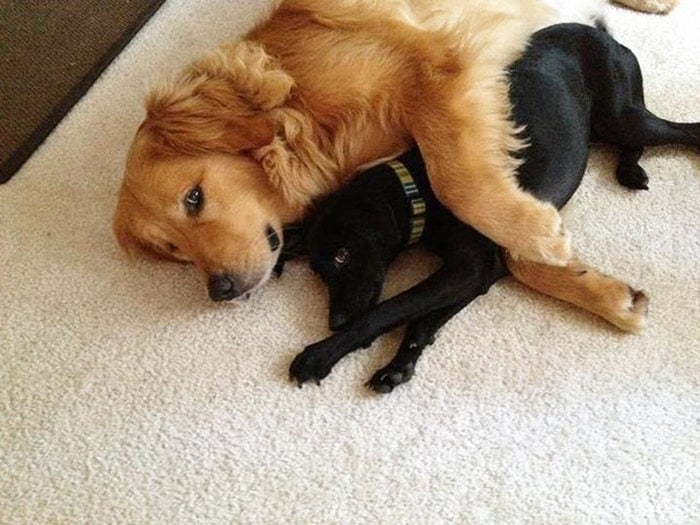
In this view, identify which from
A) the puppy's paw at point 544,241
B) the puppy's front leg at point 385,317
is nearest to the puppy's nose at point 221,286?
the puppy's front leg at point 385,317

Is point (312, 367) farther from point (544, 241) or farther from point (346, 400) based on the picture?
point (544, 241)

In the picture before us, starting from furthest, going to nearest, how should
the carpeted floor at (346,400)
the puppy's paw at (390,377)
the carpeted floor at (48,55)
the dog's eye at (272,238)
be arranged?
1. the carpeted floor at (48,55)
2. the dog's eye at (272,238)
3. the puppy's paw at (390,377)
4. the carpeted floor at (346,400)

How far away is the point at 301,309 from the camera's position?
6.64 ft

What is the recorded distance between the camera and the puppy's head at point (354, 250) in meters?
1.89

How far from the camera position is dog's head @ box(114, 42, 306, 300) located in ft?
6.31

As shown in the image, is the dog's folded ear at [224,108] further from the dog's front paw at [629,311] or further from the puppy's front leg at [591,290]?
the dog's front paw at [629,311]

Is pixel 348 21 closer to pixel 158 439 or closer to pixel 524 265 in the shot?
pixel 524 265

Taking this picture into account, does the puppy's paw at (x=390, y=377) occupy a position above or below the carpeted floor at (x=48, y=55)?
below

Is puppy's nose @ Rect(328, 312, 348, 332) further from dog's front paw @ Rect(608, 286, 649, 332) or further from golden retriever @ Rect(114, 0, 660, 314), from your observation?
dog's front paw @ Rect(608, 286, 649, 332)

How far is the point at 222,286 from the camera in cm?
191

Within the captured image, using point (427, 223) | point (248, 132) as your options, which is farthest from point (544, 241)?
point (248, 132)

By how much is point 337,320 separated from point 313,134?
1.61 ft

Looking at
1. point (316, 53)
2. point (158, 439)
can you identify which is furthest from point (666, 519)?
point (316, 53)

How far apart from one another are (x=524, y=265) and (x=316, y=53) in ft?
2.48
